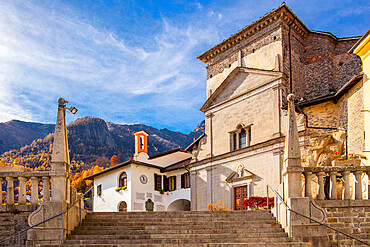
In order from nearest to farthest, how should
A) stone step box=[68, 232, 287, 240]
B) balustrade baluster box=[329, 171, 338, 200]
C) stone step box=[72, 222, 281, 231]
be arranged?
stone step box=[68, 232, 287, 240]
balustrade baluster box=[329, 171, 338, 200]
stone step box=[72, 222, 281, 231]

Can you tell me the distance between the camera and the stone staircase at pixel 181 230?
1075cm

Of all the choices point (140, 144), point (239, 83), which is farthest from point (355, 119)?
point (140, 144)

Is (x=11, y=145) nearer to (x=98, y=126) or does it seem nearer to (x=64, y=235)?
(x=98, y=126)

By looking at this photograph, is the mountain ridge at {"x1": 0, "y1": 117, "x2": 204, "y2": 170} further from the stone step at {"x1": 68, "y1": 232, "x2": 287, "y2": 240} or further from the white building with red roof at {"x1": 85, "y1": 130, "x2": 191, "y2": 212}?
the stone step at {"x1": 68, "y1": 232, "x2": 287, "y2": 240}

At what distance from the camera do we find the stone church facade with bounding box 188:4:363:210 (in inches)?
840

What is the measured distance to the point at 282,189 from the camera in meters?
11.9

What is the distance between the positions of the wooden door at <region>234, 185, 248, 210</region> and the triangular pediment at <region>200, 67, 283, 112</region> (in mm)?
6416

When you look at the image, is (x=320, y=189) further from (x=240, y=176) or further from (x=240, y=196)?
(x=240, y=196)

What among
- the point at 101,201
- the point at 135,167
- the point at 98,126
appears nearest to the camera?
the point at 135,167

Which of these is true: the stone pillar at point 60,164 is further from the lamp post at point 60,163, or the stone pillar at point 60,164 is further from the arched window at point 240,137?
the arched window at point 240,137

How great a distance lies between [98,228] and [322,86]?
18.6 metres

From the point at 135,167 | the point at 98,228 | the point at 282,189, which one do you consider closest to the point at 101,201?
the point at 135,167

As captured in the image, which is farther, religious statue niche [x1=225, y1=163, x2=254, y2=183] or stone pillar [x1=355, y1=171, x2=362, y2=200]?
religious statue niche [x1=225, y1=163, x2=254, y2=183]

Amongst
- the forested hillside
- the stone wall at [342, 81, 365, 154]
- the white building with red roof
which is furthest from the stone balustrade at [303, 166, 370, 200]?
the forested hillside
